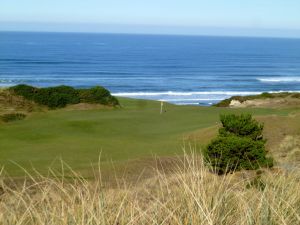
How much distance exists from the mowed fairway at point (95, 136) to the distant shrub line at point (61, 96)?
12.5 feet

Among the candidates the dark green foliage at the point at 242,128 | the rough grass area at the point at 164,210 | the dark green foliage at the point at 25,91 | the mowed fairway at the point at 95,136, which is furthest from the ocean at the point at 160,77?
the rough grass area at the point at 164,210

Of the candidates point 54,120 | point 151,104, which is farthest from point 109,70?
point 54,120

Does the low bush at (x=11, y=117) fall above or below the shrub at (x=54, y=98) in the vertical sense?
below

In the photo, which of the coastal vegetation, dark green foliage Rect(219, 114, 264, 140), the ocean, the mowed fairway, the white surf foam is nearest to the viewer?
the coastal vegetation

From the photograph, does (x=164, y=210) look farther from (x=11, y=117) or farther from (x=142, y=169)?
(x=11, y=117)

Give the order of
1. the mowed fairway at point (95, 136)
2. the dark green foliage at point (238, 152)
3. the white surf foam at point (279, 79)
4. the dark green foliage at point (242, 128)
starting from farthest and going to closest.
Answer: the white surf foam at point (279, 79)
the mowed fairway at point (95, 136)
the dark green foliage at point (242, 128)
the dark green foliage at point (238, 152)

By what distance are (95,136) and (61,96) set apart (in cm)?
1360

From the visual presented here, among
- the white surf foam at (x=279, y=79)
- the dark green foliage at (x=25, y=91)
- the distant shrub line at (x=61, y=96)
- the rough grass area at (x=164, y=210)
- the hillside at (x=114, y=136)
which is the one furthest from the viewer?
the white surf foam at (x=279, y=79)

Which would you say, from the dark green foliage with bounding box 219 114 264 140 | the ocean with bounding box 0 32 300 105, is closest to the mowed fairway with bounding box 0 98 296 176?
the dark green foliage with bounding box 219 114 264 140

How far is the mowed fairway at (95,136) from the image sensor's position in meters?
18.4

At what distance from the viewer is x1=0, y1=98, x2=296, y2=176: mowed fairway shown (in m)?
18.4

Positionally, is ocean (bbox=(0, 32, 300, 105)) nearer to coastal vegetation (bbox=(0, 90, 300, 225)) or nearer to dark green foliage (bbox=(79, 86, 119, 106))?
dark green foliage (bbox=(79, 86, 119, 106))

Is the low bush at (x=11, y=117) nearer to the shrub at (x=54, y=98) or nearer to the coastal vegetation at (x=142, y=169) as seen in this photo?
the coastal vegetation at (x=142, y=169)

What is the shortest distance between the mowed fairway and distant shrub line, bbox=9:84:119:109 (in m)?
3.80
